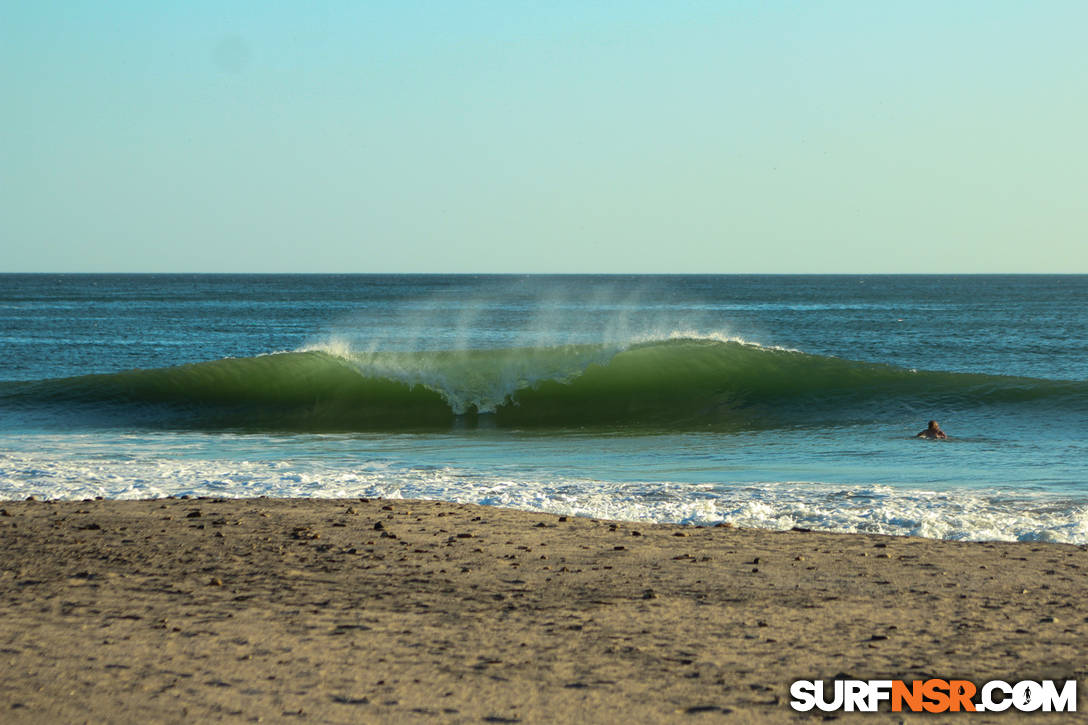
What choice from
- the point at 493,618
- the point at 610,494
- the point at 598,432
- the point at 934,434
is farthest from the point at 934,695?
the point at 598,432

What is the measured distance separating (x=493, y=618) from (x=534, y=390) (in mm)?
14339

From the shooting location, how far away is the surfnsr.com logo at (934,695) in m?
4.18

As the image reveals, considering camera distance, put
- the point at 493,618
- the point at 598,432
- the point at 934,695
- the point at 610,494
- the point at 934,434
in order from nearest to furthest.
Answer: the point at 934,695
the point at 493,618
the point at 610,494
the point at 934,434
the point at 598,432

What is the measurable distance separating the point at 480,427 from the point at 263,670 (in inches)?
479

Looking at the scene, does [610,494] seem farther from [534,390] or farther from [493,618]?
[534,390]

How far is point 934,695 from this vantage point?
14.1ft

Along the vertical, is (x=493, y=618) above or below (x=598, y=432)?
above

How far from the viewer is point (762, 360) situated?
21703 millimetres

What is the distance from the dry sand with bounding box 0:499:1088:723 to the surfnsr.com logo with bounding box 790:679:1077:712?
0.07m

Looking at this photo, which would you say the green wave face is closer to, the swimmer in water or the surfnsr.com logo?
the swimmer in water

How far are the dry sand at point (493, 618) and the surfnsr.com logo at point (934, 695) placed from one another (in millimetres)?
67

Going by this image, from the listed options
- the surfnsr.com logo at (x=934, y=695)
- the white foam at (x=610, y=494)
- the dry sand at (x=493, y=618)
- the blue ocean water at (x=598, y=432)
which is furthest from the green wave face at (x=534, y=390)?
the surfnsr.com logo at (x=934, y=695)

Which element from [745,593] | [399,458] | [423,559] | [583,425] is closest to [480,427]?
[583,425]

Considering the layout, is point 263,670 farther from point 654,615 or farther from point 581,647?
point 654,615
